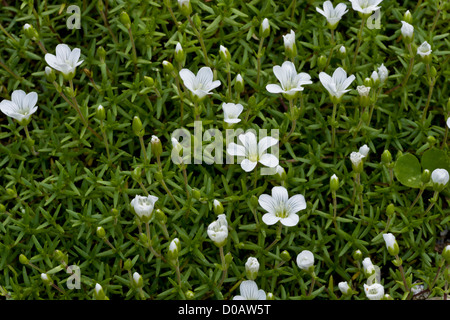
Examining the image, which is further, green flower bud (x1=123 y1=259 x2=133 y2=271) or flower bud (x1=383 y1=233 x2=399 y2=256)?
green flower bud (x1=123 y1=259 x2=133 y2=271)

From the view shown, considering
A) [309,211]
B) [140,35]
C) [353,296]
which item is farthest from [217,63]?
[353,296]

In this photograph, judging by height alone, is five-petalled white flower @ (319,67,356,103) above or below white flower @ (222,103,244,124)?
above

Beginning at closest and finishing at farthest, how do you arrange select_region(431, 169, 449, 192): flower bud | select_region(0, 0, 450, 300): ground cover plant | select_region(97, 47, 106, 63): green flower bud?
select_region(431, 169, 449, 192): flower bud < select_region(0, 0, 450, 300): ground cover plant < select_region(97, 47, 106, 63): green flower bud

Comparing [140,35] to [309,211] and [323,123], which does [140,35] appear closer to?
[323,123]

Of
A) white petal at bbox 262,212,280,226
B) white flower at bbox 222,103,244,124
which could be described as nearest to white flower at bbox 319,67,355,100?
white flower at bbox 222,103,244,124

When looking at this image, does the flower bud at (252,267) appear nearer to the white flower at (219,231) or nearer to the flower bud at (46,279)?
the white flower at (219,231)

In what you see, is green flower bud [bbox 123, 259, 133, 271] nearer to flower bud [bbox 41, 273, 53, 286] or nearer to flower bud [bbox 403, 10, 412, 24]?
flower bud [bbox 41, 273, 53, 286]
